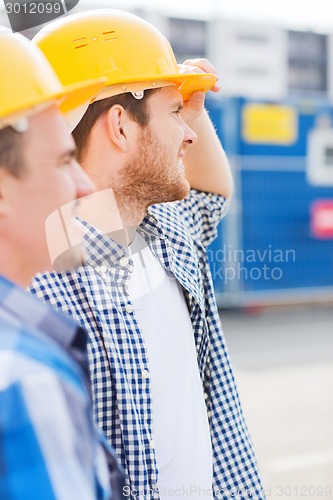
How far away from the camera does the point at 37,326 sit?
37.1 inches

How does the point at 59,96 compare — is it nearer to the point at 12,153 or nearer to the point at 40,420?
the point at 12,153

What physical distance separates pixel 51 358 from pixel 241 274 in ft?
30.5

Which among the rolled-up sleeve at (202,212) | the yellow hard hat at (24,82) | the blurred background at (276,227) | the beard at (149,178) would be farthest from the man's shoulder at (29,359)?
the blurred background at (276,227)

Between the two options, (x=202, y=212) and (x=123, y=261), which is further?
(x=202, y=212)

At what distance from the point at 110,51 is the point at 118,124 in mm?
190

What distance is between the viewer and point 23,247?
1062 millimetres

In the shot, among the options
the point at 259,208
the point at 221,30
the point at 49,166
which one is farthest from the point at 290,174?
the point at 221,30

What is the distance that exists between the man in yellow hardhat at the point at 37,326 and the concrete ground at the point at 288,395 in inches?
141

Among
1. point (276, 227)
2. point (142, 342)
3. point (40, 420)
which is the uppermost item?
point (40, 420)

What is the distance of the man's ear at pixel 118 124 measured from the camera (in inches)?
80.7

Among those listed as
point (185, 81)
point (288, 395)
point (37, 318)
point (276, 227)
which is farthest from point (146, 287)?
point (276, 227)

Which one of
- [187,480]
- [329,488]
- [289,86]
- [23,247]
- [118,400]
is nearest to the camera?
[23,247]

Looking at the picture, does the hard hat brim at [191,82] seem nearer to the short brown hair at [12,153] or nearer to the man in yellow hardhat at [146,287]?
the man in yellow hardhat at [146,287]

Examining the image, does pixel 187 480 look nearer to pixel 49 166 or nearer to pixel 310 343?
pixel 49 166
